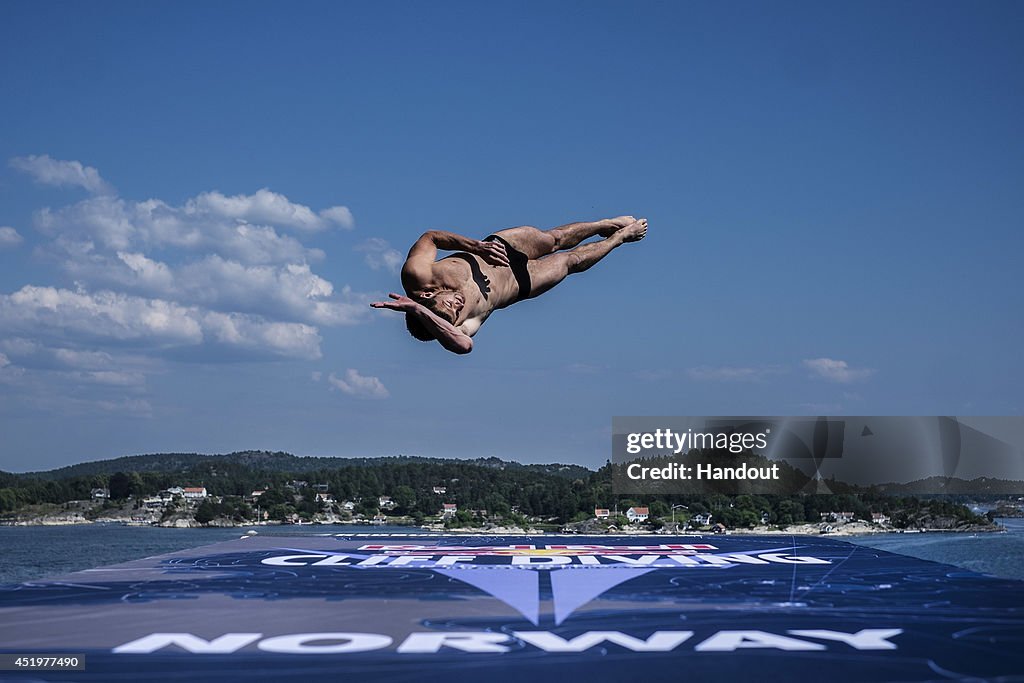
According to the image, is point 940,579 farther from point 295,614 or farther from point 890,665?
point 295,614

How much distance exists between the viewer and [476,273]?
25.2ft

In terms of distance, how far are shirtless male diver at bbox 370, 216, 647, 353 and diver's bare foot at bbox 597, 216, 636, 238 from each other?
0.02 metres

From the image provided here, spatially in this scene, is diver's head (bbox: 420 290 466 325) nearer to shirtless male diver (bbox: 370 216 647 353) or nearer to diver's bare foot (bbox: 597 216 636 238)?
shirtless male diver (bbox: 370 216 647 353)

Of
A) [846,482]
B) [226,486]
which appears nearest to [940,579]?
[846,482]

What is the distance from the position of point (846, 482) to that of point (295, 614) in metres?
22.0

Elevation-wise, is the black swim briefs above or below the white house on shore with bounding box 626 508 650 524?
above

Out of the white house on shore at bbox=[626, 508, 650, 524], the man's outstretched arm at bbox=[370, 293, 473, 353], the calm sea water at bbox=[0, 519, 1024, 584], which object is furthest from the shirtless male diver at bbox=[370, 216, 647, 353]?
the white house on shore at bbox=[626, 508, 650, 524]

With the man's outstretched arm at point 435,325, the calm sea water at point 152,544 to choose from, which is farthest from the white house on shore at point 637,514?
the man's outstretched arm at point 435,325

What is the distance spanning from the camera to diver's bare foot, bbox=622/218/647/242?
9.33 meters

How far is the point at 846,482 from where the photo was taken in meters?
28.3

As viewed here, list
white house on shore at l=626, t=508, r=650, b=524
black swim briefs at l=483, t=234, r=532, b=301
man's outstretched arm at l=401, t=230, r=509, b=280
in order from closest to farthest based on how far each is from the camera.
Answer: man's outstretched arm at l=401, t=230, r=509, b=280 < black swim briefs at l=483, t=234, r=532, b=301 < white house on shore at l=626, t=508, r=650, b=524

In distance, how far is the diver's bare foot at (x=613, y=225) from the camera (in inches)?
363

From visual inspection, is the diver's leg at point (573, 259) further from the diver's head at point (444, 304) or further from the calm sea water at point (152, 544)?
the calm sea water at point (152, 544)

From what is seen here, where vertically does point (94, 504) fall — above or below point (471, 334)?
below
